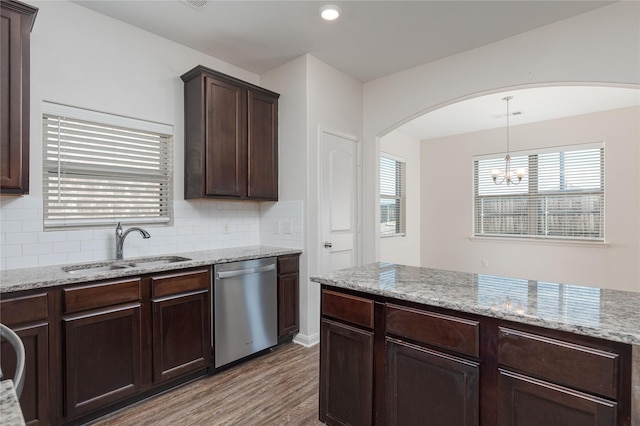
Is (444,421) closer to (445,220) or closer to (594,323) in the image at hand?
(594,323)

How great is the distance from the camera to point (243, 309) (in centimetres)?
295

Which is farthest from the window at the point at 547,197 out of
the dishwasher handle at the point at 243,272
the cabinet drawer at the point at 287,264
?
the dishwasher handle at the point at 243,272

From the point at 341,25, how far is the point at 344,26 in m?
0.03

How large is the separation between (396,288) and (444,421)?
617 mm

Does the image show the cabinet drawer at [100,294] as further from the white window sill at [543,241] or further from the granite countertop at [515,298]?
the white window sill at [543,241]

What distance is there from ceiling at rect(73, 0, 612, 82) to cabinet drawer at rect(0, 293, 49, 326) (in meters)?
2.20

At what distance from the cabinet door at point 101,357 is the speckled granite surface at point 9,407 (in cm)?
156

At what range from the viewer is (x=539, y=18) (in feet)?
9.12

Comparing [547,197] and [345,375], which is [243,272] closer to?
[345,375]

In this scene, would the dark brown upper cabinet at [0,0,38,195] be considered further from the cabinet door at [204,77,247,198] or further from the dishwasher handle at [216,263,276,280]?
the dishwasher handle at [216,263,276,280]

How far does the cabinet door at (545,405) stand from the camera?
1172mm

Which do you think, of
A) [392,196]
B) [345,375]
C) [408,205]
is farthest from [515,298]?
[408,205]

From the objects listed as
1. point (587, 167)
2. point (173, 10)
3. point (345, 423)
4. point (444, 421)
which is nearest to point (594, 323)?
point (444, 421)

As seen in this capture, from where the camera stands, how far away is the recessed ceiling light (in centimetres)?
263
